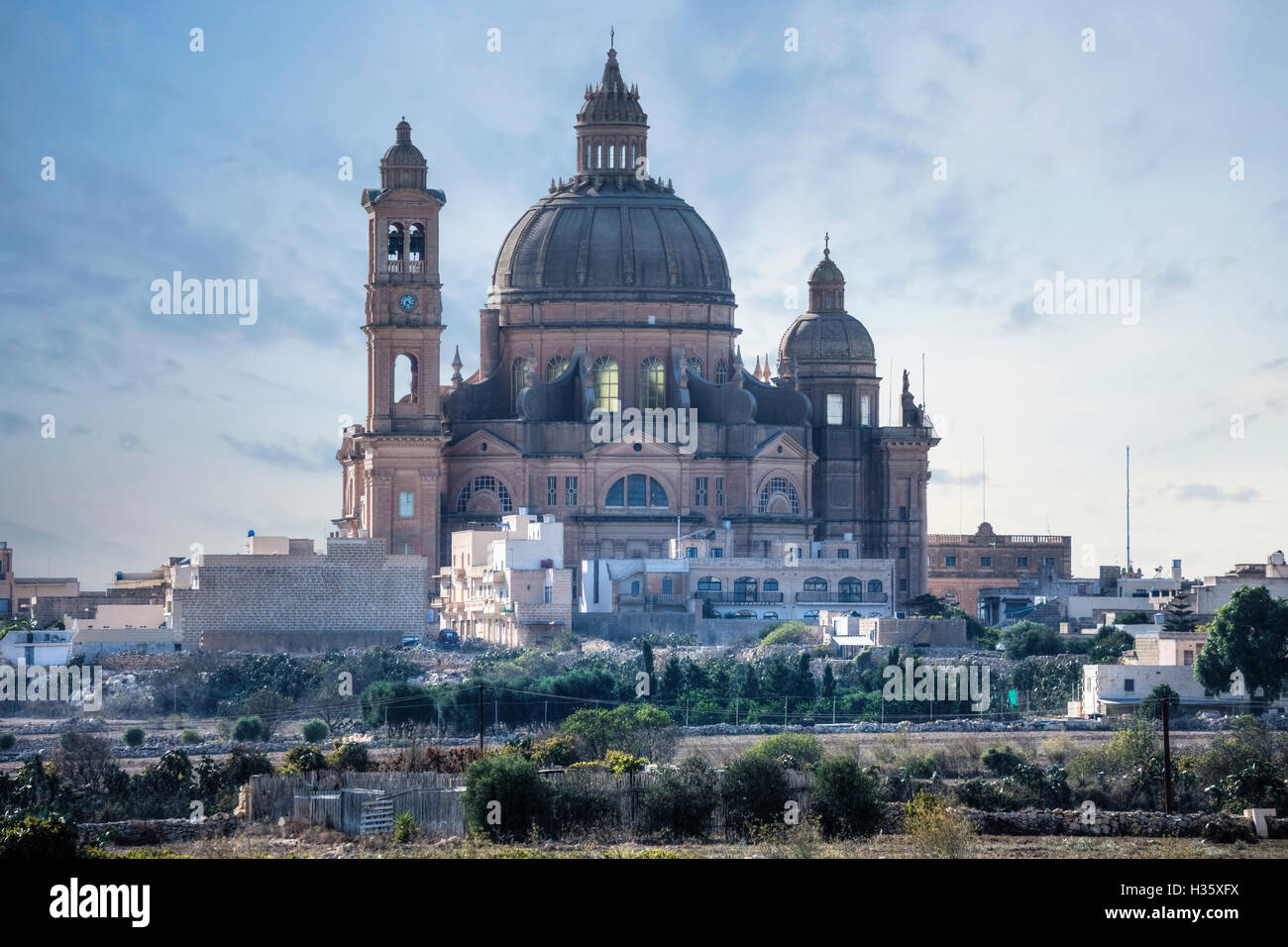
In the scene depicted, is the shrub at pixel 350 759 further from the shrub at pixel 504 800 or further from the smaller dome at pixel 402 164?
the smaller dome at pixel 402 164

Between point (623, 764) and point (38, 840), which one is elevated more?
point (623, 764)

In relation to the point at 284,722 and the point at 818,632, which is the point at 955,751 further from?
the point at 818,632

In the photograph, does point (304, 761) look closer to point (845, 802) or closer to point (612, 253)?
point (845, 802)

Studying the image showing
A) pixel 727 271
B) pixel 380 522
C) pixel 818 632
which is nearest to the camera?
pixel 818 632

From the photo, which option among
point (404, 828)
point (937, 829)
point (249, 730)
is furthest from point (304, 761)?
point (249, 730)

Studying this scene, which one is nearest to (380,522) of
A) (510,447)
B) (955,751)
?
(510,447)
